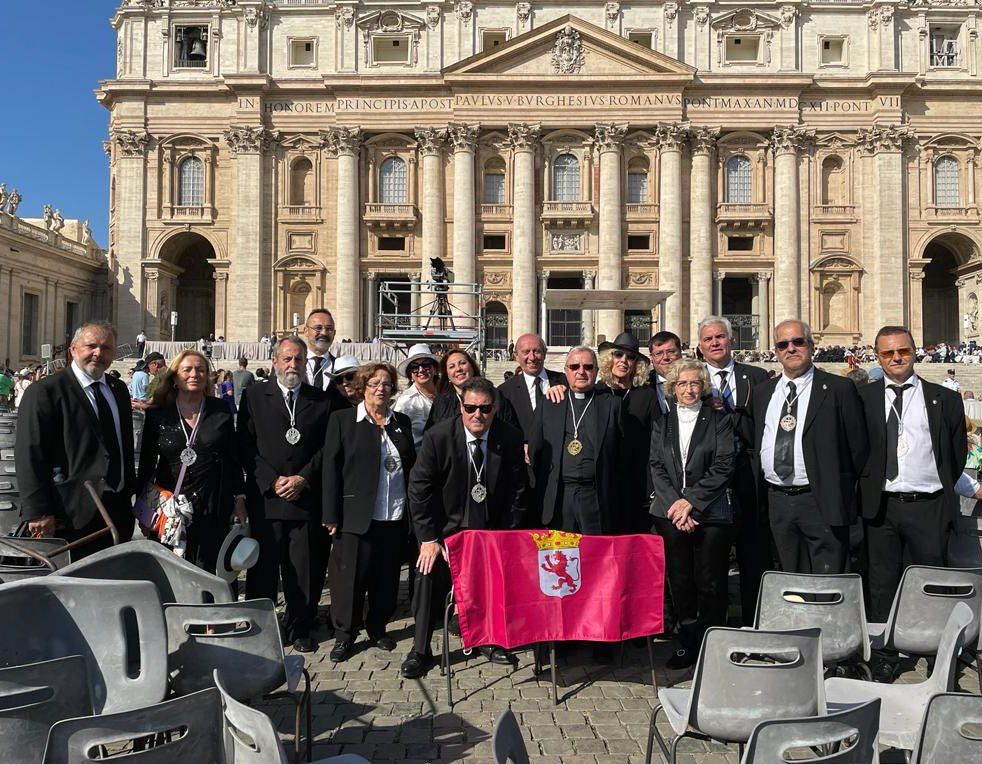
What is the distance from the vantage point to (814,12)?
36.1m

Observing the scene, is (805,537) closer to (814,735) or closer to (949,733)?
(949,733)

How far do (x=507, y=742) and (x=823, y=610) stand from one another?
2.41 metres

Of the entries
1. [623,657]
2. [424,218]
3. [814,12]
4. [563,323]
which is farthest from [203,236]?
[623,657]

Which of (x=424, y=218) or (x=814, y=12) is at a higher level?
(x=814, y=12)

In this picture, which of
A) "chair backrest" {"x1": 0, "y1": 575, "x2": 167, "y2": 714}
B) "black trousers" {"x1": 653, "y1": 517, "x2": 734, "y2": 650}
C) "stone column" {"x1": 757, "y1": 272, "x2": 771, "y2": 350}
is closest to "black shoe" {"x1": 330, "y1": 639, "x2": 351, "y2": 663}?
"chair backrest" {"x1": 0, "y1": 575, "x2": 167, "y2": 714}

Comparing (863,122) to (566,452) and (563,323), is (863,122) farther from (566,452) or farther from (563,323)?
(566,452)

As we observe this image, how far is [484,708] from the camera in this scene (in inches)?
191

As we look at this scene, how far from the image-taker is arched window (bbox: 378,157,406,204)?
3647 centimetres

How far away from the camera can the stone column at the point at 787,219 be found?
3509 cm

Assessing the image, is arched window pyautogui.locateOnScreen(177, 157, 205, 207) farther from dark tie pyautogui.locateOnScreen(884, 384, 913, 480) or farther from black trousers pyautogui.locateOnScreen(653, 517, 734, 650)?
dark tie pyautogui.locateOnScreen(884, 384, 913, 480)

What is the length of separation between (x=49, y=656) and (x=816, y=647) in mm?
3457

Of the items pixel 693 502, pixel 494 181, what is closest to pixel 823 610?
pixel 693 502

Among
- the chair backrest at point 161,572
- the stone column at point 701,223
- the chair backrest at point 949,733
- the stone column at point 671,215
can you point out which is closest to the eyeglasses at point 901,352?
the chair backrest at point 949,733

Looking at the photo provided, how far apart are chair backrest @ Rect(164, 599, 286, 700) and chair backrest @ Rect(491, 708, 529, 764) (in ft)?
5.02
